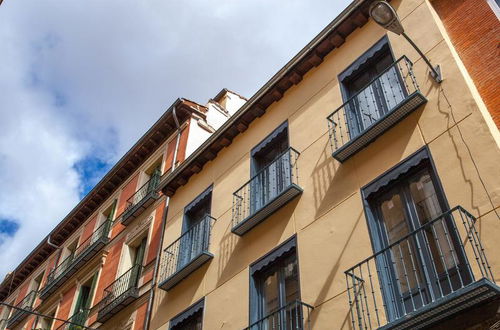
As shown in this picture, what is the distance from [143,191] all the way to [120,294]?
451 centimetres

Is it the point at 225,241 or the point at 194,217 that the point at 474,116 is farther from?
the point at 194,217

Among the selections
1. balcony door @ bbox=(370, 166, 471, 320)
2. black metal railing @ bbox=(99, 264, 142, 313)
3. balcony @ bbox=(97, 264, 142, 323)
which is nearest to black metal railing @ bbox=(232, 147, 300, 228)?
balcony door @ bbox=(370, 166, 471, 320)

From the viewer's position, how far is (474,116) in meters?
7.78

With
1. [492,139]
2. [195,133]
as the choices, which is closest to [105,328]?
[195,133]

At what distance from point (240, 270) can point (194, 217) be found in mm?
4126

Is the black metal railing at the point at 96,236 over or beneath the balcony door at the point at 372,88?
over

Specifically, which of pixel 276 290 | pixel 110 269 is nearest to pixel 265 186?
pixel 276 290

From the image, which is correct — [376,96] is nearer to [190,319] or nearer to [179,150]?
[190,319]

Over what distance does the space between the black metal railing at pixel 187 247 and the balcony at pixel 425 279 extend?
5261mm

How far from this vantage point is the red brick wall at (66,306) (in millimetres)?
19038

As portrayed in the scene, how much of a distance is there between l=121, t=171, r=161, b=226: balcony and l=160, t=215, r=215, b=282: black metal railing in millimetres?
3344

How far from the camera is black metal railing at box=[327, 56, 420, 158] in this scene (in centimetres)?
920

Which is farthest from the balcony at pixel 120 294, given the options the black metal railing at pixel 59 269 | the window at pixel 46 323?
the black metal railing at pixel 59 269

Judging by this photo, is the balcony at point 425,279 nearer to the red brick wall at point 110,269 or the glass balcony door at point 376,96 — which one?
the glass balcony door at point 376,96
